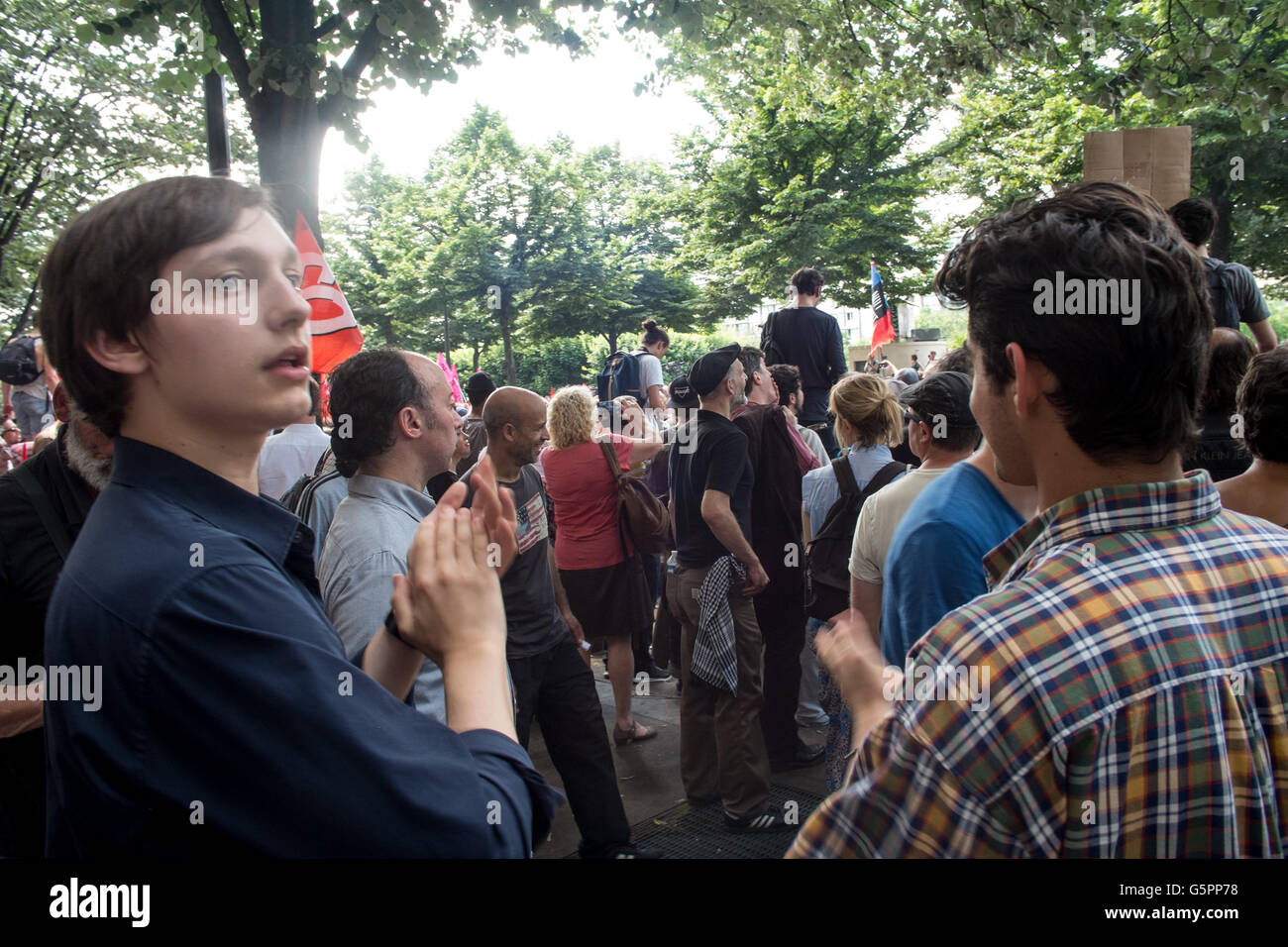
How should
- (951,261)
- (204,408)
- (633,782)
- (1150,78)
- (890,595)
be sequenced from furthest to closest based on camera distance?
(1150,78)
(633,782)
(890,595)
(951,261)
(204,408)

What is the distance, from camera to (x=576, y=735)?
3.98 metres

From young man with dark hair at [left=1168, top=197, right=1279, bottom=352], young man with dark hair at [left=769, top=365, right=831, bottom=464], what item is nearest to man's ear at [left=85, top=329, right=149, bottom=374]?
young man with dark hair at [left=1168, top=197, right=1279, bottom=352]

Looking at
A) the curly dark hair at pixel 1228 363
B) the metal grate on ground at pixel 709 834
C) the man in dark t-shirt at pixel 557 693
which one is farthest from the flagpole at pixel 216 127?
the curly dark hair at pixel 1228 363

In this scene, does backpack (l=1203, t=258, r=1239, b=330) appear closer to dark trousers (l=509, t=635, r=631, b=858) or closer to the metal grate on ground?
the metal grate on ground

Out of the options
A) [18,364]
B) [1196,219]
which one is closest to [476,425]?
[18,364]

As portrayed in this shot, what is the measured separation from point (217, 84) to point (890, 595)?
5.36 m

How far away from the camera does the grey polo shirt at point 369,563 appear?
7.61 ft

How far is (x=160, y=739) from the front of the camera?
3.21 ft

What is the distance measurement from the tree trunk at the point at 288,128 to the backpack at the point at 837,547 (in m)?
3.34

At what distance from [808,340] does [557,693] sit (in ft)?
13.4

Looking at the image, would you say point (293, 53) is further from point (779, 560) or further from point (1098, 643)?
point (1098, 643)

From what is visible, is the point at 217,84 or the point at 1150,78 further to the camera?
the point at 1150,78

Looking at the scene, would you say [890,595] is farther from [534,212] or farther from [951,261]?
[534,212]
